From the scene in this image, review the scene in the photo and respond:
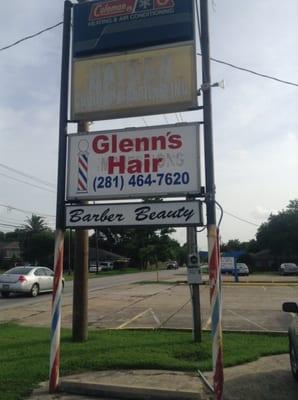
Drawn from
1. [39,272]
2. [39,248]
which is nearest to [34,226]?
[39,248]

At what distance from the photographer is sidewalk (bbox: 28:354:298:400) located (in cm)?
642

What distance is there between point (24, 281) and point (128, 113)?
16535mm

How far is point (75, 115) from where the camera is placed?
798 centimetres

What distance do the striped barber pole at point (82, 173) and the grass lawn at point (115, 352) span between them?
2664 mm

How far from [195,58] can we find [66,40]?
7.02 ft

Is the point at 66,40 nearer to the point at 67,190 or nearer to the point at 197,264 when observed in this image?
the point at 67,190

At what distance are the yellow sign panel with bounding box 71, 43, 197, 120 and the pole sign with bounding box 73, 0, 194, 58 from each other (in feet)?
0.52

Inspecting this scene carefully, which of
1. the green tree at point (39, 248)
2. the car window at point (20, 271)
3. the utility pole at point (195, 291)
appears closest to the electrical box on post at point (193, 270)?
the utility pole at point (195, 291)

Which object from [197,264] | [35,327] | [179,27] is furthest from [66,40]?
[35,327]

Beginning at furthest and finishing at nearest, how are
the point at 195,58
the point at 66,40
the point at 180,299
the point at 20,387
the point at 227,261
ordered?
the point at 227,261 → the point at 180,299 → the point at 66,40 → the point at 195,58 → the point at 20,387

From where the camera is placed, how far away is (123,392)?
647 centimetres

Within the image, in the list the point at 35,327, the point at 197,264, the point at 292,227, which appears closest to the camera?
the point at 197,264

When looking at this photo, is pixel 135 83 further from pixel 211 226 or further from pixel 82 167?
pixel 211 226

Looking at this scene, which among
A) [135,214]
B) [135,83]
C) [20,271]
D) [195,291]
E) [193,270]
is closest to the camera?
[135,214]
